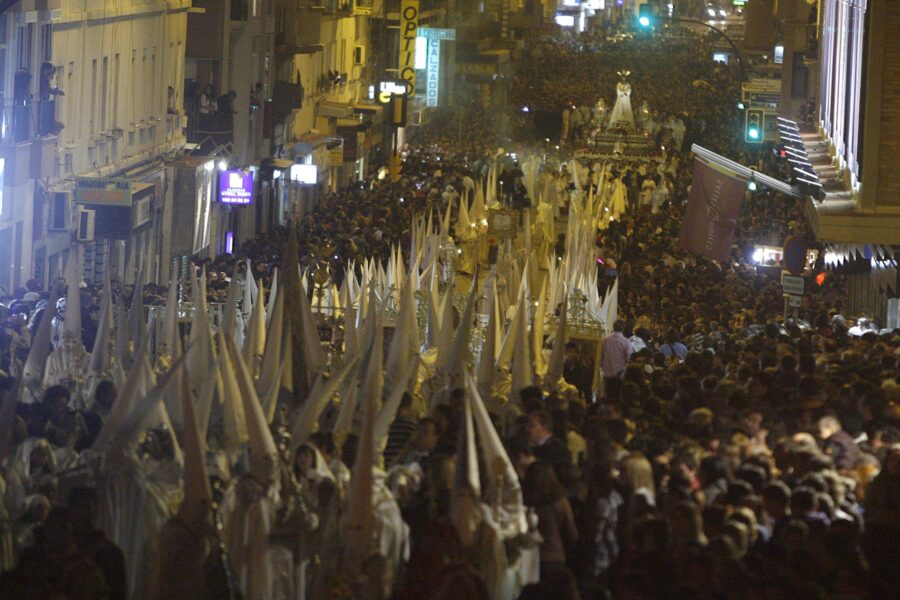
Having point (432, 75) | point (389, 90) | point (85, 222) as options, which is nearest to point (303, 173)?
point (389, 90)

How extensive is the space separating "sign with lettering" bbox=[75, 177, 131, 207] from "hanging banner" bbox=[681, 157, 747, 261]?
25.7 feet

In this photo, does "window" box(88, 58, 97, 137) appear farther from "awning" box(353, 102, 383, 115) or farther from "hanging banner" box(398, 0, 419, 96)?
"hanging banner" box(398, 0, 419, 96)

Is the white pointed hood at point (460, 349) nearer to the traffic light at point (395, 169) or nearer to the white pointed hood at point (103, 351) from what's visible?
the white pointed hood at point (103, 351)

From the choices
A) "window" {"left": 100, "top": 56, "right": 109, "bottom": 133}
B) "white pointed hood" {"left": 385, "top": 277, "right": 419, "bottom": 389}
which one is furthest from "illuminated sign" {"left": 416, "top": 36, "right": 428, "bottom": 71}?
"white pointed hood" {"left": 385, "top": 277, "right": 419, "bottom": 389}

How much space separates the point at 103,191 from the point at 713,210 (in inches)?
332

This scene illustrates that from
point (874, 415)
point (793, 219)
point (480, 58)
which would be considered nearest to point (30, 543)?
point (874, 415)

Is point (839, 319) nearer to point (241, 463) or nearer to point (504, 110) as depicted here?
point (241, 463)

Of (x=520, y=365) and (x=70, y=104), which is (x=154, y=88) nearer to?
(x=70, y=104)

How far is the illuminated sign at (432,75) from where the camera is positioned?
7219cm

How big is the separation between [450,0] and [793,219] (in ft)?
170

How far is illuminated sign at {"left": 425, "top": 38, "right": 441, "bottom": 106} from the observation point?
72188mm

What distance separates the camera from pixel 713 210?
2833cm

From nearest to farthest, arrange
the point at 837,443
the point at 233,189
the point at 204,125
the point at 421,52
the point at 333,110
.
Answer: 1. the point at 837,443
2. the point at 233,189
3. the point at 204,125
4. the point at 333,110
5. the point at 421,52

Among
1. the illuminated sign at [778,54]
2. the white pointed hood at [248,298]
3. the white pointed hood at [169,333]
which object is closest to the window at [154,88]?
the white pointed hood at [248,298]
